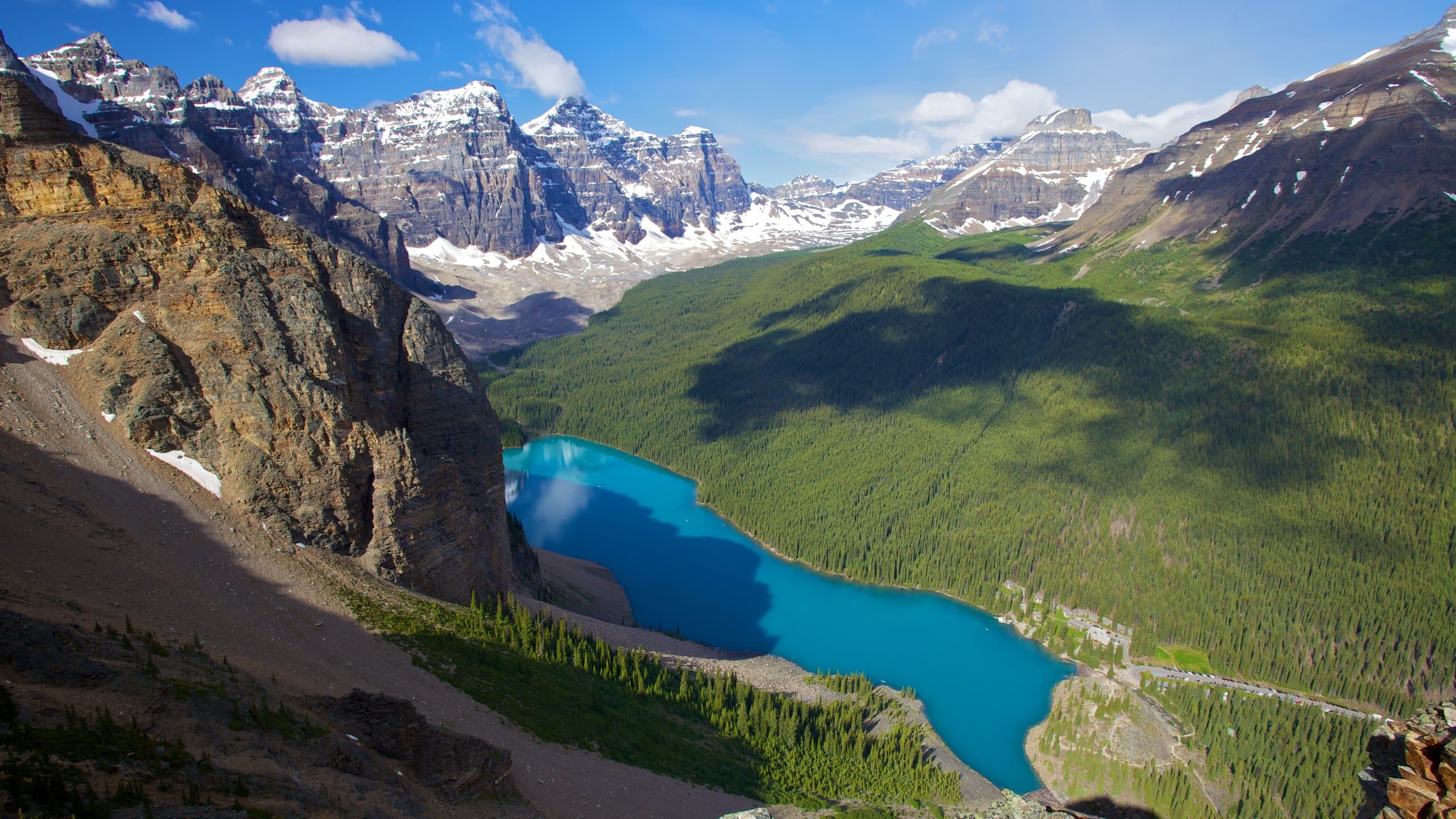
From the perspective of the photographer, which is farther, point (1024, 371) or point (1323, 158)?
point (1323, 158)

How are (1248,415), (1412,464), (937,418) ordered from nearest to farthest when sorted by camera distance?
(1412,464), (1248,415), (937,418)

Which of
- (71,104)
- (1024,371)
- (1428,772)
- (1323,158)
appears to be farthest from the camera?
(71,104)

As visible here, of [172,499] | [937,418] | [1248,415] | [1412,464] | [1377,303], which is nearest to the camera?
[172,499]

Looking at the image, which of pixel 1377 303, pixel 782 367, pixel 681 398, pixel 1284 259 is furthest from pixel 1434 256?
pixel 681 398

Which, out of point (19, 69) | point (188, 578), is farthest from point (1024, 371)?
point (19, 69)

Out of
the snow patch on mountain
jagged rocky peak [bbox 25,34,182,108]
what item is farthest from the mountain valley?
jagged rocky peak [bbox 25,34,182,108]

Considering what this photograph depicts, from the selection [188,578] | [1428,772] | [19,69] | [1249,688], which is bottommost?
[1249,688]

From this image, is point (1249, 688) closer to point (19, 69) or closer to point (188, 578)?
point (188, 578)

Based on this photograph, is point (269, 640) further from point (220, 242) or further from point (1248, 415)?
point (1248, 415)
